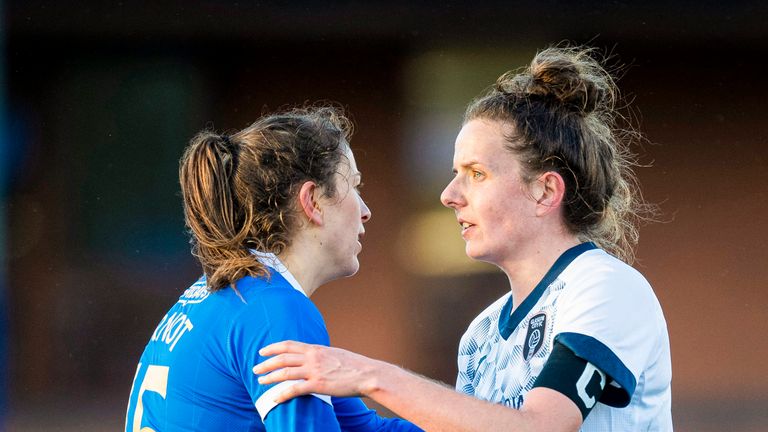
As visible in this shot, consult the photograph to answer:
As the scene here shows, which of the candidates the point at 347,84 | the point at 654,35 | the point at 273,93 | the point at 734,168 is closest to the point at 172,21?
the point at 273,93

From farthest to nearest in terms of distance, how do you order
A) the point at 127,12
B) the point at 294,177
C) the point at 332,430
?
the point at 127,12 → the point at 294,177 → the point at 332,430

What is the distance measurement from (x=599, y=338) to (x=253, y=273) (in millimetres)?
631

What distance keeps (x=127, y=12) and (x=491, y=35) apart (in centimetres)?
187

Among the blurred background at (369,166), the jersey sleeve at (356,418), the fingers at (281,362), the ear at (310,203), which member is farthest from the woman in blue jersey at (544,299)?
the blurred background at (369,166)

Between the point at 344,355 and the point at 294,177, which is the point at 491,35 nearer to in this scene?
the point at 294,177

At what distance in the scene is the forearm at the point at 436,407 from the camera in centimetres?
152

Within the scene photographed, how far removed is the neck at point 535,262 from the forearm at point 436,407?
0.45m

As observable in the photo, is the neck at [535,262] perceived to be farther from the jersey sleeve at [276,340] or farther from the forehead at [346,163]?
the jersey sleeve at [276,340]

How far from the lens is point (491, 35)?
15.6 ft

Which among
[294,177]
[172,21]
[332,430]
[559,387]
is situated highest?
[172,21]

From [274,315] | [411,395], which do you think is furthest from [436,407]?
[274,315]

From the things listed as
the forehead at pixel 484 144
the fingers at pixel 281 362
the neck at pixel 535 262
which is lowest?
the fingers at pixel 281 362

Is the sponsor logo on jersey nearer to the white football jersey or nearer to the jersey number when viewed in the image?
the white football jersey

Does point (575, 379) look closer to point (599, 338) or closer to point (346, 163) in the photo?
point (599, 338)
